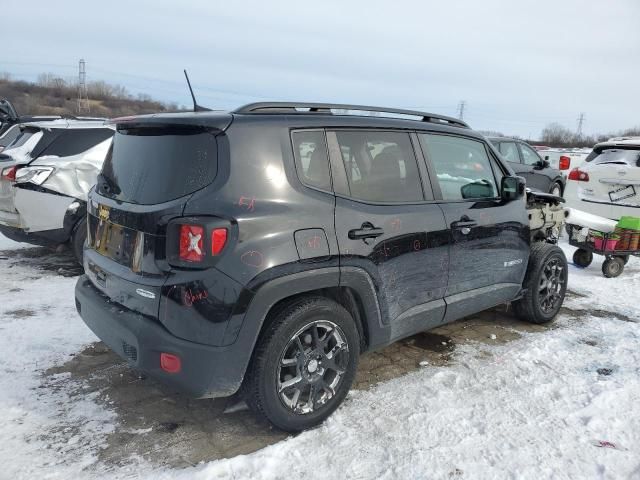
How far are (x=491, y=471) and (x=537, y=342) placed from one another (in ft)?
6.60

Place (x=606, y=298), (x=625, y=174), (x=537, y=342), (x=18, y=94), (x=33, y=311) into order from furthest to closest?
(x=18, y=94) < (x=625, y=174) < (x=606, y=298) < (x=33, y=311) < (x=537, y=342)

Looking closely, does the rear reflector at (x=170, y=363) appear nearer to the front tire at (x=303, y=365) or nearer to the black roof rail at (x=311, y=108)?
the front tire at (x=303, y=365)

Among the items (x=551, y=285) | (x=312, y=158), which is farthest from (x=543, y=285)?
(x=312, y=158)

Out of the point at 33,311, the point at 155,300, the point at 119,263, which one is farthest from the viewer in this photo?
the point at 33,311

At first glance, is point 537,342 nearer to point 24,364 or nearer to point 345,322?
point 345,322

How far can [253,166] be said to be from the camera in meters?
2.76

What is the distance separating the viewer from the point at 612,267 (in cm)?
679

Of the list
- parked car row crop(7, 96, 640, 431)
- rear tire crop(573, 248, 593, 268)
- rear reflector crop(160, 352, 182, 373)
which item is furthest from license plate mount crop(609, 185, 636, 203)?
rear reflector crop(160, 352, 182, 373)

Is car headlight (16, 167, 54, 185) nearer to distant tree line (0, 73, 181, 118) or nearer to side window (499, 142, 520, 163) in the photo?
side window (499, 142, 520, 163)

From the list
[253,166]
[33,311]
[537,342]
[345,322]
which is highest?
[253,166]

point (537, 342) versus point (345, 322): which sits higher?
point (345, 322)

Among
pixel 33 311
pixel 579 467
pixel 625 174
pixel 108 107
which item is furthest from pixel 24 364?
pixel 108 107

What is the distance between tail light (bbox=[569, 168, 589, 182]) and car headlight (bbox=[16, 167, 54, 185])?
7581 mm

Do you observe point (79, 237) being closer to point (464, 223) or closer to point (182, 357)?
point (182, 357)
